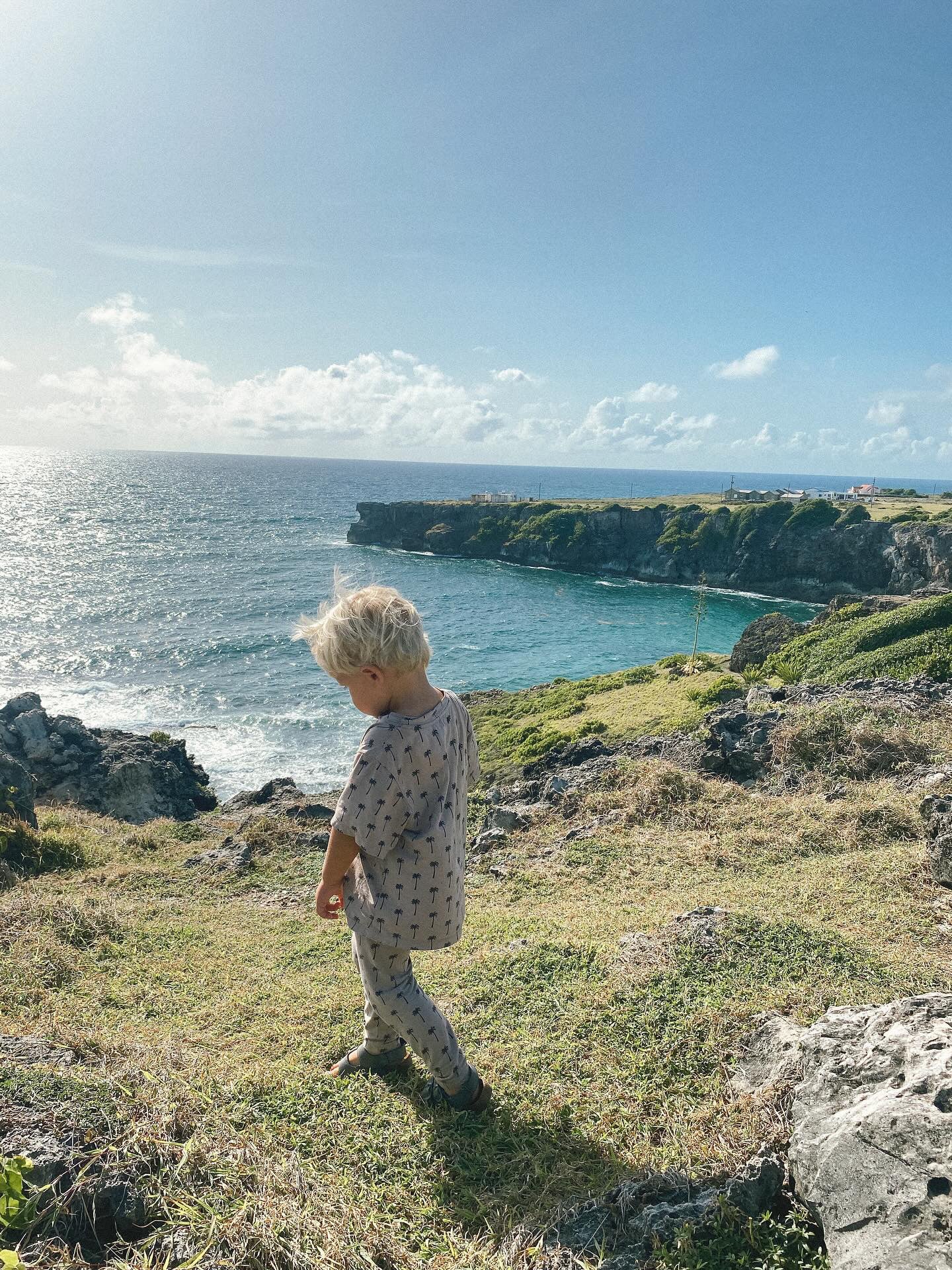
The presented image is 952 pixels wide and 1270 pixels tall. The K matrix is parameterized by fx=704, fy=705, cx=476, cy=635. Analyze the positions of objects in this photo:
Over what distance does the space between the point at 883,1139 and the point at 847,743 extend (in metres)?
8.17

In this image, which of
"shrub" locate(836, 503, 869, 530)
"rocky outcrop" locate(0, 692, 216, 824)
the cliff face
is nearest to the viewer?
"rocky outcrop" locate(0, 692, 216, 824)

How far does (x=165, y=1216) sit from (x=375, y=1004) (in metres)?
1.22

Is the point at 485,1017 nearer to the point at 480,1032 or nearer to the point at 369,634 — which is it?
the point at 480,1032

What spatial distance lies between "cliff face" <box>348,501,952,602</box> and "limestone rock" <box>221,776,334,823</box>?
156 feet

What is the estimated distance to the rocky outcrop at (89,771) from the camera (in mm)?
17625

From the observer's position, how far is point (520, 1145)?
3.39m

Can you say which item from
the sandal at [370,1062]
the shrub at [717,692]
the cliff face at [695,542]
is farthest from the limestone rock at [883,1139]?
the cliff face at [695,542]

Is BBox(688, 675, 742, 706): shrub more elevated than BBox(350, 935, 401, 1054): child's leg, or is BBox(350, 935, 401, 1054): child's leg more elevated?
BBox(350, 935, 401, 1054): child's leg

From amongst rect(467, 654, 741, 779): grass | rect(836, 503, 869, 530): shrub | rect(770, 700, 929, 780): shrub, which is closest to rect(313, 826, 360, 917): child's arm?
rect(770, 700, 929, 780): shrub

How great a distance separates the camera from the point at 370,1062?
399cm

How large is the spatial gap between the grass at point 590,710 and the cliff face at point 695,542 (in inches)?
1331

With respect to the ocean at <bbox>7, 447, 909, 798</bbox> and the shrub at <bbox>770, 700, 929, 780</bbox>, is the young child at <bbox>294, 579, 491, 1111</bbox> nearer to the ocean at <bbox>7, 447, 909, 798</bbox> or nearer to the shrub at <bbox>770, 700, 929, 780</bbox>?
the ocean at <bbox>7, 447, 909, 798</bbox>

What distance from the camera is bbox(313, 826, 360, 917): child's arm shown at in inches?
131

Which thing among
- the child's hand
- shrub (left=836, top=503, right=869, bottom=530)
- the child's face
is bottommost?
the child's hand
